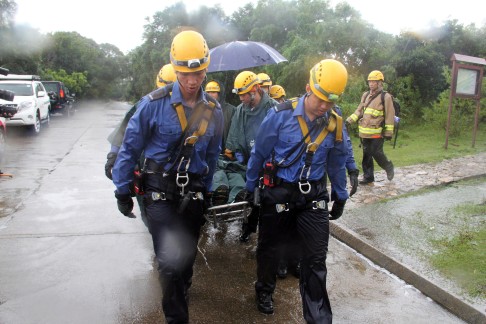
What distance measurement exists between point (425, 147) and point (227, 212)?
8838 millimetres

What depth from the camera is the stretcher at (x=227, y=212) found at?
4.41 m

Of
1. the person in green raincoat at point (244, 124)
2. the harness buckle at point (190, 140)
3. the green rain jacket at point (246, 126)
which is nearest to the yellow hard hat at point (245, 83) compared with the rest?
the person in green raincoat at point (244, 124)

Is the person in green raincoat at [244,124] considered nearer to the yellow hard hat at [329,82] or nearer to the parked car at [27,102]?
the yellow hard hat at [329,82]

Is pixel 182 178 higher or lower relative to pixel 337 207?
higher

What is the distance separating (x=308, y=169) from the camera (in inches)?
140

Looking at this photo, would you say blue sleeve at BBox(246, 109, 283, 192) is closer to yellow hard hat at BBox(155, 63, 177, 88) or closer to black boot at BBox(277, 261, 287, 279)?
black boot at BBox(277, 261, 287, 279)

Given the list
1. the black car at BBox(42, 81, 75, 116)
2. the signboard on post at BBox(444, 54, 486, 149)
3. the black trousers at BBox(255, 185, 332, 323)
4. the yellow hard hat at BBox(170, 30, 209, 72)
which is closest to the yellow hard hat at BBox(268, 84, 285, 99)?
the black trousers at BBox(255, 185, 332, 323)

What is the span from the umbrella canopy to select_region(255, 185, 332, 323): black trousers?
265cm

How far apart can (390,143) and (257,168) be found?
9.85 metres

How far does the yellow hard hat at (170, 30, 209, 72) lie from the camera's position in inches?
126

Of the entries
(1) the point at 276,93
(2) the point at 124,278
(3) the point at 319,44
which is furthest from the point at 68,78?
(2) the point at 124,278

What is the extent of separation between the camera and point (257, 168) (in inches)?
153

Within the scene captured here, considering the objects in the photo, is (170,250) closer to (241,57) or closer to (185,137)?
(185,137)

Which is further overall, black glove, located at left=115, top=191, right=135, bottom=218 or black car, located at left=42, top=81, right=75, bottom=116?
black car, located at left=42, top=81, right=75, bottom=116
